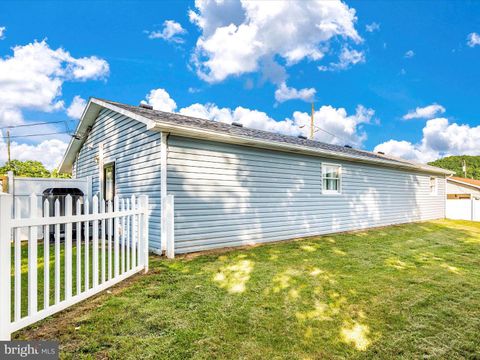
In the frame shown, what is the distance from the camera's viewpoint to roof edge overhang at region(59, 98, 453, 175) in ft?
19.2

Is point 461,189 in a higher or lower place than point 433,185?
lower

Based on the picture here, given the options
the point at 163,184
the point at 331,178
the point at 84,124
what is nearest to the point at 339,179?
the point at 331,178

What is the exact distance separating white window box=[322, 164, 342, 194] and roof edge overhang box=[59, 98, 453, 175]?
16.1 inches

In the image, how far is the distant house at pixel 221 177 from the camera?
20.1ft

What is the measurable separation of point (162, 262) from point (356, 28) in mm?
15926

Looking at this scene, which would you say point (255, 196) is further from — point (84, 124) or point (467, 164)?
point (467, 164)

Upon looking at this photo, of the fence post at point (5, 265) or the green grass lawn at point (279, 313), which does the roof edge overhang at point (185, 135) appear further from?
the fence post at point (5, 265)

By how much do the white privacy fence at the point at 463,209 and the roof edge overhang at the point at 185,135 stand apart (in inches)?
206

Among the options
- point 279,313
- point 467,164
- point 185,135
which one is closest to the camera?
point 279,313

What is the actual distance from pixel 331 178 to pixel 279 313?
731cm

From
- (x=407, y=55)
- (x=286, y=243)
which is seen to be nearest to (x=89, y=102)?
(x=286, y=243)

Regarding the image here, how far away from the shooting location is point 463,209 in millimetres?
16328

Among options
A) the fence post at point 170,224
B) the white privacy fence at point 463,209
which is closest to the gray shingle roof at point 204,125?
the fence post at point 170,224

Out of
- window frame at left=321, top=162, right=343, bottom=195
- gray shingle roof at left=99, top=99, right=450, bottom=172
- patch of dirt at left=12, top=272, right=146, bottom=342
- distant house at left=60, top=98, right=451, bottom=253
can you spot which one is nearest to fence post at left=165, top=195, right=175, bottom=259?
distant house at left=60, top=98, right=451, bottom=253
